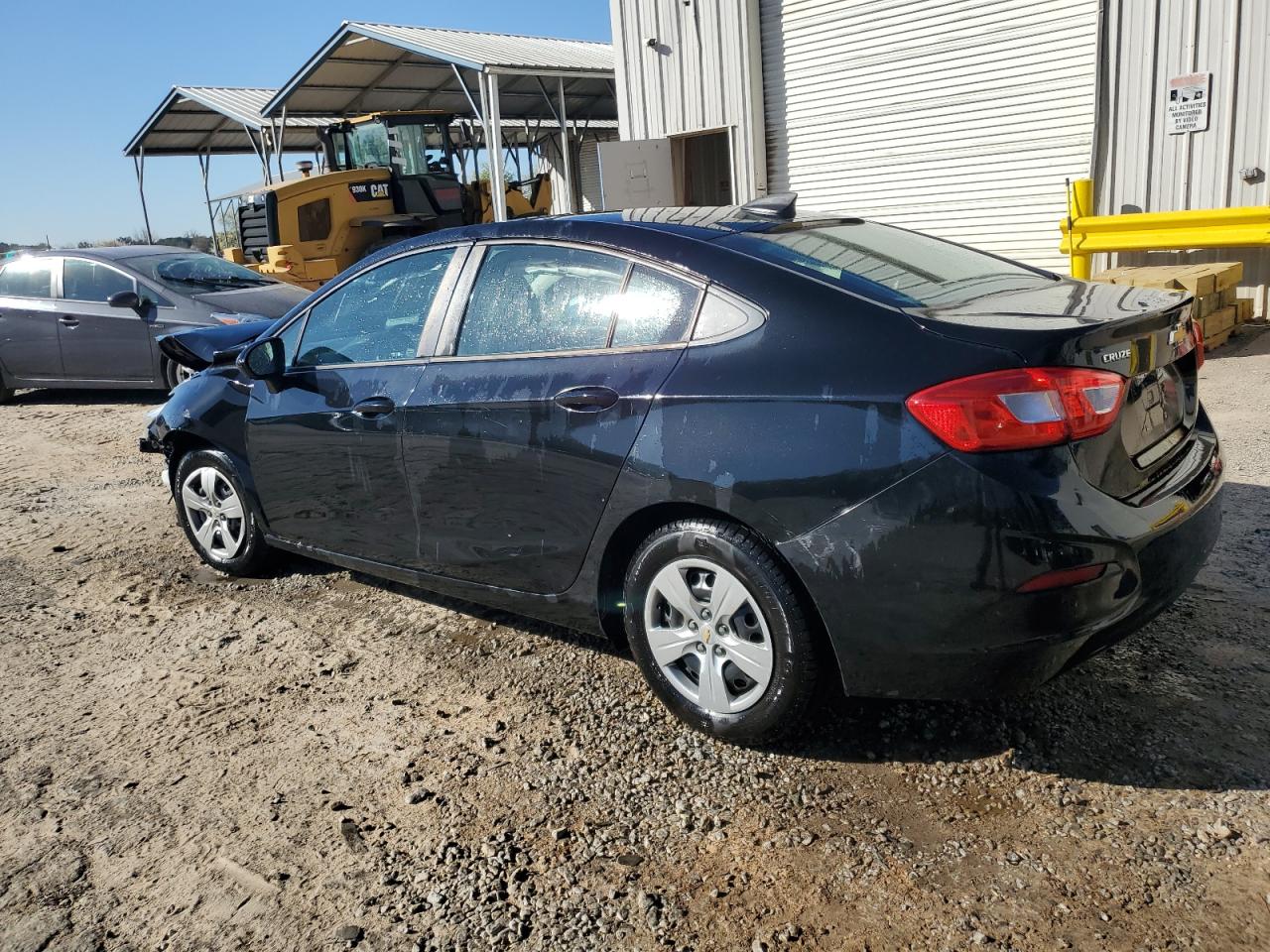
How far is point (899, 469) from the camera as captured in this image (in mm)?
2609

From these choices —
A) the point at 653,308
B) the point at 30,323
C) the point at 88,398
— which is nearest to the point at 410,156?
the point at 88,398

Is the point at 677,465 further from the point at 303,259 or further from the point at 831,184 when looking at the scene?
the point at 303,259

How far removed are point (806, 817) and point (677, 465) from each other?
3.34 ft

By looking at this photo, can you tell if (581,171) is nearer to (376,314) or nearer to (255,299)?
(255,299)

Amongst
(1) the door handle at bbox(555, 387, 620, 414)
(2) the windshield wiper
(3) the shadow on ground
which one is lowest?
(3) the shadow on ground

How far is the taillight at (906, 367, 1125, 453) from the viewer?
2525 millimetres

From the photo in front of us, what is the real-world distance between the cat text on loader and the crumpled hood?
554 centimetres

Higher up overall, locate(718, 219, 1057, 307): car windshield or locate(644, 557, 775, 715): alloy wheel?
locate(718, 219, 1057, 307): car windshield

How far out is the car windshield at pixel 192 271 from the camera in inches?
401

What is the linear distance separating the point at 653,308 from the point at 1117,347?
1.31m

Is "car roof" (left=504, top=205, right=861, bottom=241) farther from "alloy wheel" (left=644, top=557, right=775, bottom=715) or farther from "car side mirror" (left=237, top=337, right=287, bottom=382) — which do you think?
"car side mirror" (left=237, top=337, right=287, bottom=382)

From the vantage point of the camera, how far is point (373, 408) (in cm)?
388

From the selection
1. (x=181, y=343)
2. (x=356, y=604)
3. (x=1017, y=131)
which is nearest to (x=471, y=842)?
(x=356, y=604)

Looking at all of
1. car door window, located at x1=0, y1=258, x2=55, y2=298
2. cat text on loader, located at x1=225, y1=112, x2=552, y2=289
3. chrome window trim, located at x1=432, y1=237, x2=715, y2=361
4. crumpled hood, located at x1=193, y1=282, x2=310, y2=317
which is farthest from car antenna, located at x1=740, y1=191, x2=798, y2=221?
cat text on loader, located at x1=225, y1=112, x2=552, y2=289
